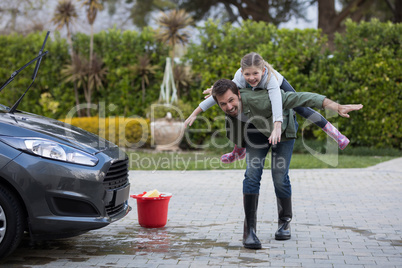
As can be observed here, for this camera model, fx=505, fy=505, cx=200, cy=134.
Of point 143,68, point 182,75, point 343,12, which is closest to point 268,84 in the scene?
point 182,75

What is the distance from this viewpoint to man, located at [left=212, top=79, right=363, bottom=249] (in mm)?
4281

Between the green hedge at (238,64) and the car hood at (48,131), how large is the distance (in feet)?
27.6

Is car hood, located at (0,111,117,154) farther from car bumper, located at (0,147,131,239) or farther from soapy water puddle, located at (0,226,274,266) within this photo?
soapy water puddle, located at (0,226,274,266)

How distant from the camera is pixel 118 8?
22125mm

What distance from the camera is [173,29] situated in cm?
1328

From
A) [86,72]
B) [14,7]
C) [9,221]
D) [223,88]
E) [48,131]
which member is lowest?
[9,221]

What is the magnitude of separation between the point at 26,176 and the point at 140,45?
34.2 feet

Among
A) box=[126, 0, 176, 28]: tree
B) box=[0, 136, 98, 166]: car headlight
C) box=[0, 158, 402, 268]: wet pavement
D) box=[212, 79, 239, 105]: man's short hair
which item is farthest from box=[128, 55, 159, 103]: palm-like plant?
box=[0, 136, 98, 166]: car headlight

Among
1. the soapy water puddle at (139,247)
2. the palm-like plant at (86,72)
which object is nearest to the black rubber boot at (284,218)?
the soapy water puddle at (139,247)

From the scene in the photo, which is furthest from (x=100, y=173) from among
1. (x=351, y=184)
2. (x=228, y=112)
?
(x=351, y=184)

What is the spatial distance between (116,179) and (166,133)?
8296mm

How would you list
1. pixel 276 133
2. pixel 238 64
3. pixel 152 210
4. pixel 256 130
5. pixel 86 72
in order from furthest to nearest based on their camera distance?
1. pixel 86 72
2. pixel 238 64
3. pixel 152 210
4. pixel 256 130
5. pixel 276 133

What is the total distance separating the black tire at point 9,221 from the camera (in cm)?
378

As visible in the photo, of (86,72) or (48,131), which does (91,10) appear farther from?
(48,131)
